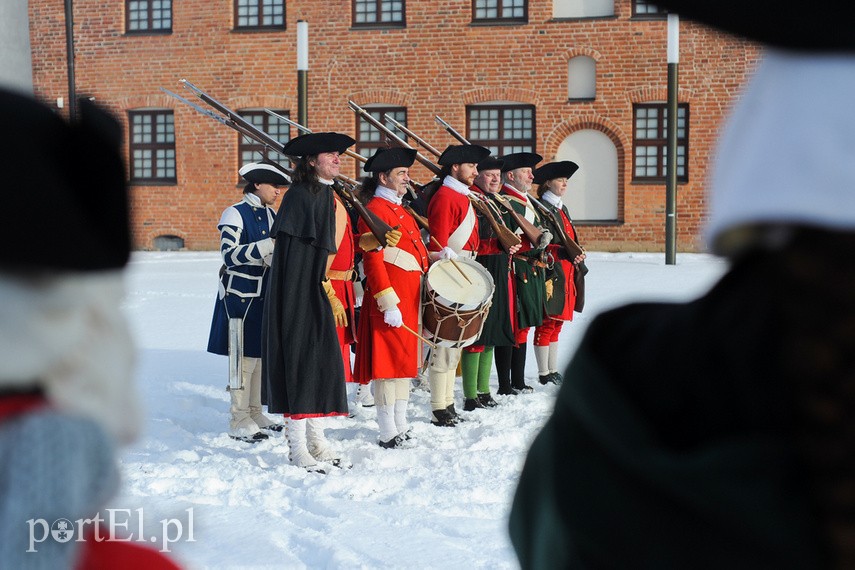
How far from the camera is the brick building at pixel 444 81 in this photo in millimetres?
22234

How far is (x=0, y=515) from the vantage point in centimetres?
95

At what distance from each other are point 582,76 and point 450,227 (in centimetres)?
1513

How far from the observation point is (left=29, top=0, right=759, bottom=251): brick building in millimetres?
22234

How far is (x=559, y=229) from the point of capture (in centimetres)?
982

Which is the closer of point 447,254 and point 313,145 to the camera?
point 313,145

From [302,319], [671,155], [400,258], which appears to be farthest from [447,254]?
[671,155]

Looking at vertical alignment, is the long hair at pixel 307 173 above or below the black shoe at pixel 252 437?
above

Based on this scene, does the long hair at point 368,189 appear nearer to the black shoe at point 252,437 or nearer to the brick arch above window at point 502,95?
the black shoe at point 252,437

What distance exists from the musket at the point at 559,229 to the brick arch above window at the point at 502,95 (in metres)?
13.0

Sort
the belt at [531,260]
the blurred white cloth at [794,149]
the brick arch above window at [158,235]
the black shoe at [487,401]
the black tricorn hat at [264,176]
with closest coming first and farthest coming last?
the blurred white cloth at [794,149], the black tricorn hat at [264,176], the black shoe at [487,401], the belt at [531,260], the brick arch above window at [158,235]

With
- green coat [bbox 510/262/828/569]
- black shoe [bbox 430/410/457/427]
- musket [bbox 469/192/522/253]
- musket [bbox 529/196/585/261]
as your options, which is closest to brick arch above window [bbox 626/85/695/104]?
musket [bbox 529/196/585/261]

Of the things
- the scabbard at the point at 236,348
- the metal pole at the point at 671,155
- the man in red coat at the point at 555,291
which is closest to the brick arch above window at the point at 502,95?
the metal pole at the point at 671,155

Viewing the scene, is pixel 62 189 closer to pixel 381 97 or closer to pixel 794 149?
pixel 794 149

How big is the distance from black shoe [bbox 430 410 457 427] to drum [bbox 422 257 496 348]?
1.72 ft
